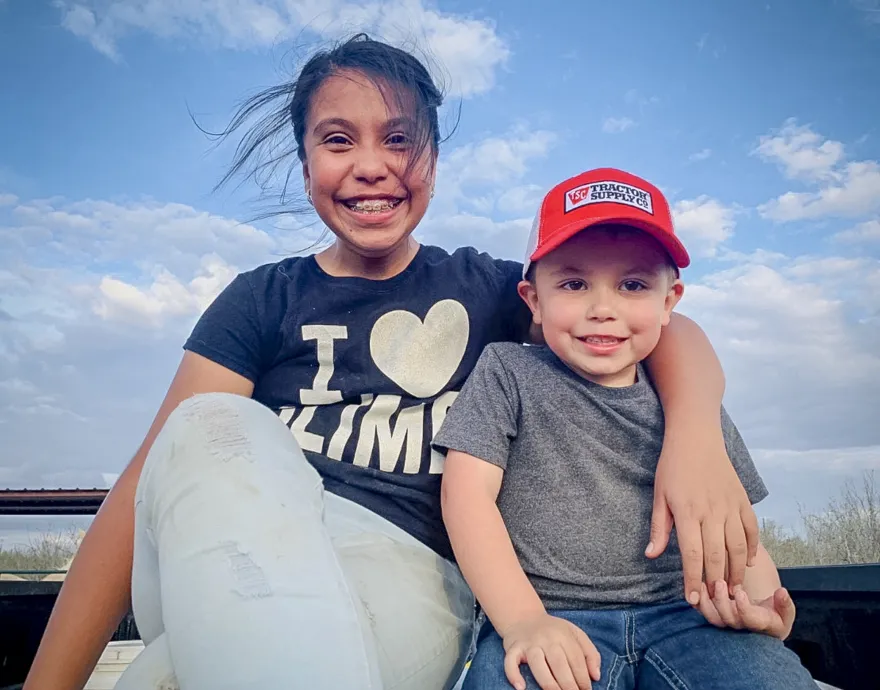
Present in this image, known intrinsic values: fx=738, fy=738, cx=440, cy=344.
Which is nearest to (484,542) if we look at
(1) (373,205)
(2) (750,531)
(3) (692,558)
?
(3) (692,558)

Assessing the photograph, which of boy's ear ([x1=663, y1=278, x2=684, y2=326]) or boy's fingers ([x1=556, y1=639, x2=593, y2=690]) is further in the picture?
boy's ear ([x1=663, y1=278, x2=684, y2=326])

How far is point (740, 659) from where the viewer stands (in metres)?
1.10

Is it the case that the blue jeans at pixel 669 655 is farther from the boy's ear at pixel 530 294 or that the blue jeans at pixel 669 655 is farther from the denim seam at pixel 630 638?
the boy's ear at pixel 530 294

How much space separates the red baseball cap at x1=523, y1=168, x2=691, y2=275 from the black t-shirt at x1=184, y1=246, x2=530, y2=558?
20cm

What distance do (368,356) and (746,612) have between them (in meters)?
0.81

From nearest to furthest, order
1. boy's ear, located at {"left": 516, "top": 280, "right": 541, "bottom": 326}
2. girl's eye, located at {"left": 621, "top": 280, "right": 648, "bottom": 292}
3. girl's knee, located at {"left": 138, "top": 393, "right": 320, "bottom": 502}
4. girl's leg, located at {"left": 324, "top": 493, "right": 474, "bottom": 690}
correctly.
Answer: girl's knee, located at {"left": 138, "top": 393, "right": 320, "bottom": 502}, girl's leg, located at {"left": 324, "top": 493, "right": 474, "bottom": 690}, girl's eye, located at {"left": 621, "top": 280, "right": 648, "bottom": 292}, boy's ear, located at {"left": 516, "top": 280, "right": 541, "bottom": 326}

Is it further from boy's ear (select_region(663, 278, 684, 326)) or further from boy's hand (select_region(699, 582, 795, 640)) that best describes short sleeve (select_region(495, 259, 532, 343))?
A: boy's hand (select_region(699, 582, 795, 640))

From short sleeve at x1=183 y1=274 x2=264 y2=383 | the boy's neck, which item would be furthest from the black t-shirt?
the boy's neck

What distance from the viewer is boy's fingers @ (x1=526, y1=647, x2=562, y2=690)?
39.2 inches

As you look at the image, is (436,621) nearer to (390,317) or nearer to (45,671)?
(45,671)

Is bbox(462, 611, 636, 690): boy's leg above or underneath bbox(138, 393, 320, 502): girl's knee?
underneath

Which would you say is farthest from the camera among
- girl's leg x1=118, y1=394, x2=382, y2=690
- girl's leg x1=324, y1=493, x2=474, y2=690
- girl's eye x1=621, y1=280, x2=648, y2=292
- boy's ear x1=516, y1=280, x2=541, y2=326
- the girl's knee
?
boy's ear x1=516, y1=280, x2=541, y2=326

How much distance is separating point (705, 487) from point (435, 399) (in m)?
0.54

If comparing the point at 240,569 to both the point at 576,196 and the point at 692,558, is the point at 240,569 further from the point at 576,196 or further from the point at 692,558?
the point at 576,196
